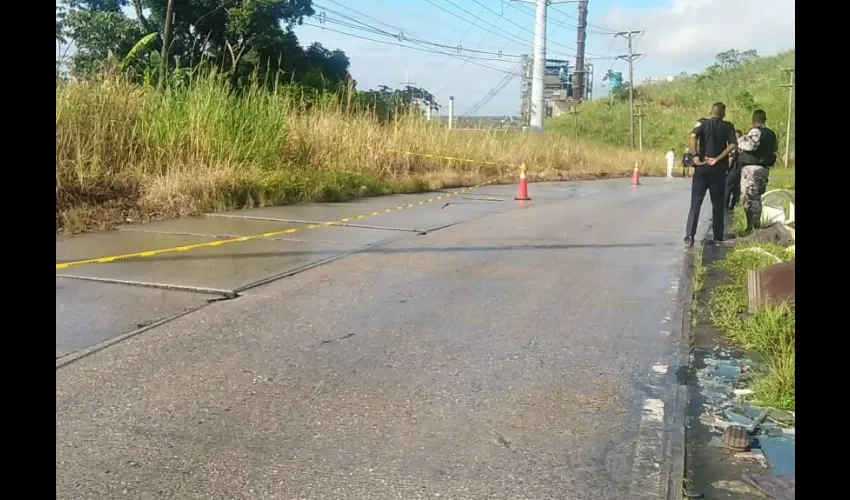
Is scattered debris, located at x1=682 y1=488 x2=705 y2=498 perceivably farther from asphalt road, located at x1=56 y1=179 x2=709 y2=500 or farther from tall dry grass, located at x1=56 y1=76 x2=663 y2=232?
tall dry grass, located at x1=56 y1=76 x2=663 y2=232

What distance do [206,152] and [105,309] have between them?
28.2 ft

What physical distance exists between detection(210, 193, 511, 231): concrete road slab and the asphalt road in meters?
4.60

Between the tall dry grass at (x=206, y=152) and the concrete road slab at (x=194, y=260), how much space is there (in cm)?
79

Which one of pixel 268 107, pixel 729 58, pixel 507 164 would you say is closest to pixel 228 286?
pixel 268 107

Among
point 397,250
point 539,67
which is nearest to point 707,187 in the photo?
point 397,250

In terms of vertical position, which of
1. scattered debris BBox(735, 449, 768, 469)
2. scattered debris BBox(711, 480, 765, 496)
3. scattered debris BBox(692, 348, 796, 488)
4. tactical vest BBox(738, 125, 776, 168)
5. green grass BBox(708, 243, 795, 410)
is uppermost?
tactical vest BBox(738, 125, 776, 168)

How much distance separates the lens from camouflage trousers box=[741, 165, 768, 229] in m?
12.3

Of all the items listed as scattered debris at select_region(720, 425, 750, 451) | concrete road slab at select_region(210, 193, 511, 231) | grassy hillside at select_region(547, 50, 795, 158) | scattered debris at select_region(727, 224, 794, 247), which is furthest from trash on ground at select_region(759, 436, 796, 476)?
grassy hillside at select_region(547, 50, 795, 158)

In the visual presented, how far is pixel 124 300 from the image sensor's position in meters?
7.14

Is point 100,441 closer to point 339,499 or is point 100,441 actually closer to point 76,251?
point 339,499

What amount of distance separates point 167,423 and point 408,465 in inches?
54.7

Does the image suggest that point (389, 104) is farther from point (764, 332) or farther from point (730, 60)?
point (730, 60)

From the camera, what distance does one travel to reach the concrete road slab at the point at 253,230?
11148mm

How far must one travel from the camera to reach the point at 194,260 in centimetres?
905
